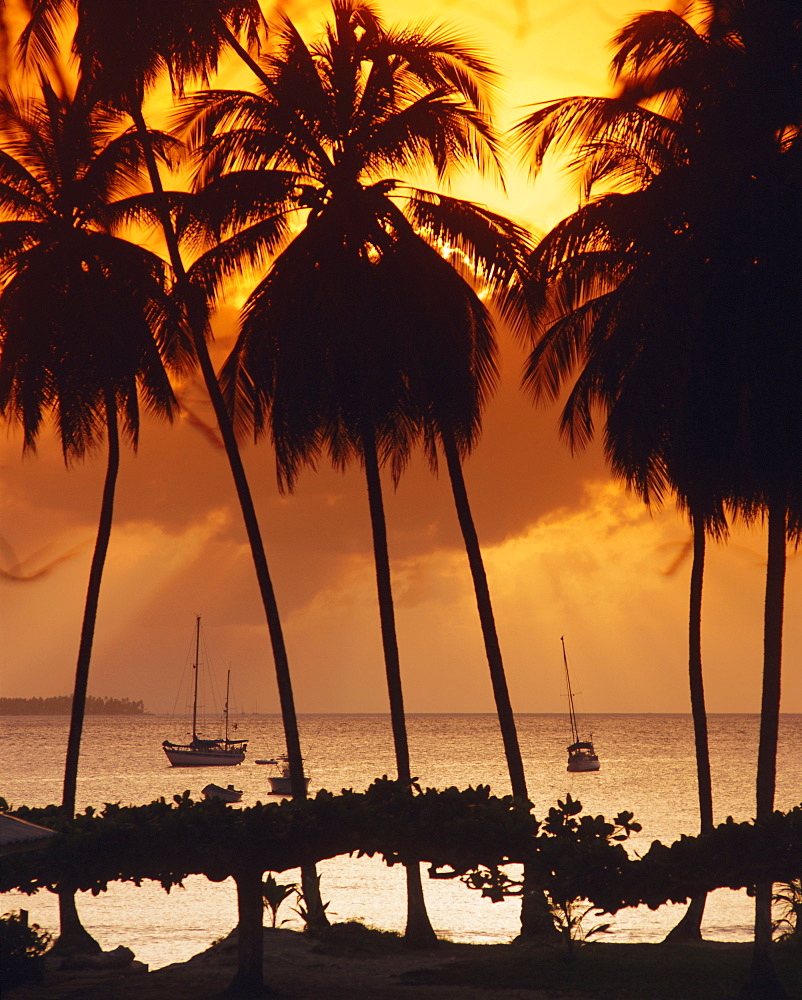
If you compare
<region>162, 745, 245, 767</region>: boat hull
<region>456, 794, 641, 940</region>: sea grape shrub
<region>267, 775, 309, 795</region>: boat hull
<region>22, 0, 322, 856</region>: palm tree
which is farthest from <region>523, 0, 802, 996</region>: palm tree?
<region>162, 745, 245, 767</region>: boat hull

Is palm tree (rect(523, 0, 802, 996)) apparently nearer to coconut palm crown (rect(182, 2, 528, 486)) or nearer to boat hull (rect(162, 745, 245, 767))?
coconut palm crown (rect(182, 2, 528, 486))

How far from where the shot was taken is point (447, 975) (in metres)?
17.6

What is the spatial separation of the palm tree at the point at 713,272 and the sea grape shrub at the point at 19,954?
1094 centimetres

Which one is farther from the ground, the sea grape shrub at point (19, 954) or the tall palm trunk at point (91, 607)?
the tall palm trunk at point (91, 607)

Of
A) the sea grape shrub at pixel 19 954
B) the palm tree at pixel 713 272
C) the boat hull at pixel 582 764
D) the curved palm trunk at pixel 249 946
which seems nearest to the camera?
the curved palm trunk at pixel 249 946

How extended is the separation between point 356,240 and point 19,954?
14076mm

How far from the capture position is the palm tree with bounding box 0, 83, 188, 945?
74.0 feet

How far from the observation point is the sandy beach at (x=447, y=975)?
16141 millimetres

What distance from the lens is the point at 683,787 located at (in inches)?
4131

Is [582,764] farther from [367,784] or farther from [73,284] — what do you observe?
[73,284]

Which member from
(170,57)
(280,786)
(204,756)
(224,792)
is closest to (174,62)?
(170,57)

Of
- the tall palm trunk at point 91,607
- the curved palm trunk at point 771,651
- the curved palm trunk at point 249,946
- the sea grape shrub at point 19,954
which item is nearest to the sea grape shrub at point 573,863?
the curved palm trunk at point 249,946

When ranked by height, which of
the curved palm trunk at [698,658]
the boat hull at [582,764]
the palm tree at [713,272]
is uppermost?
the palm tree at [713,272]

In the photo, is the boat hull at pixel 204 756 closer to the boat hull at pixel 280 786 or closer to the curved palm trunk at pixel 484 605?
the boat hull at pixel 280 786
